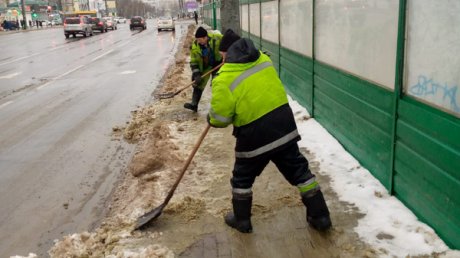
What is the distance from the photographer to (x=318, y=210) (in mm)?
4062

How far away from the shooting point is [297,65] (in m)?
8.71

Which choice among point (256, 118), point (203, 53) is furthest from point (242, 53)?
point (203, 53)

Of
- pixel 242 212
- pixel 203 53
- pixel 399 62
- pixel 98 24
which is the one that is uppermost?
pixel 399 62

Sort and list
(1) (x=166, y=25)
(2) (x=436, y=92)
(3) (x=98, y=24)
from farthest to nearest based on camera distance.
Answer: (3) (x=98, y=24) < (1) (x=166, y=25) < (2) (x=436, y=92)

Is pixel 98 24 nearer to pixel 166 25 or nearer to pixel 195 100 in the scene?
pixel 166 25

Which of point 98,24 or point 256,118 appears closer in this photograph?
point 256,118

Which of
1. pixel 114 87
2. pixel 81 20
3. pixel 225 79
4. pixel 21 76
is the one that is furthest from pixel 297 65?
pixel 81 20

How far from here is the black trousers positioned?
13.0 feet

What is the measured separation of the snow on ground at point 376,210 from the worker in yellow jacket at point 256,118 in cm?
45

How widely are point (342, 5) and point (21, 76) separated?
43.7 feet

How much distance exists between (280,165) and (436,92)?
1309 millimetres

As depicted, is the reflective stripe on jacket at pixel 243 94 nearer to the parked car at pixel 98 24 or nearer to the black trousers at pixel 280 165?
the black trousers at pixel 280 165

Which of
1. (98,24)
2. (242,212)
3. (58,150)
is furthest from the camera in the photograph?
(98,24)

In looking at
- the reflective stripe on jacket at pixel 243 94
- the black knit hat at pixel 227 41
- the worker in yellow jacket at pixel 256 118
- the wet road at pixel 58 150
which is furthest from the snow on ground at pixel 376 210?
the wet road at pixel 58 150
